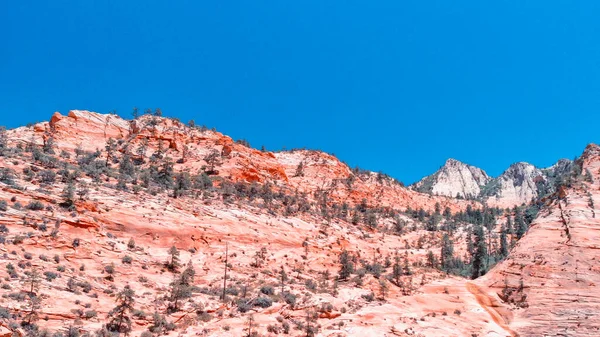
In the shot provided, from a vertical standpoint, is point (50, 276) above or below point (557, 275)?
below

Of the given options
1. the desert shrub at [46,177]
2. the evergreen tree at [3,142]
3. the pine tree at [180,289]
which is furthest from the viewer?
the evergreen tree at [3,142]

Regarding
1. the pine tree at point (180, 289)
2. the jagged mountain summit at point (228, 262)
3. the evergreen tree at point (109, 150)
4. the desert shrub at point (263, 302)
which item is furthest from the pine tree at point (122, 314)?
the evergreen tree at point (109, 150)

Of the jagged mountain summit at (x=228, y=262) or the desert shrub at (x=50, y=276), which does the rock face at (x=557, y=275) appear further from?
the desert shrub at (x=50, y=276)

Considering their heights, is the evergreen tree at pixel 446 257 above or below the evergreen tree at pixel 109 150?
below

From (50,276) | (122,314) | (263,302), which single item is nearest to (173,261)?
(263,302)

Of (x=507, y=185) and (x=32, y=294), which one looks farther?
(x=507, y=185)

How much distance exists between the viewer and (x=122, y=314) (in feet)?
83.2

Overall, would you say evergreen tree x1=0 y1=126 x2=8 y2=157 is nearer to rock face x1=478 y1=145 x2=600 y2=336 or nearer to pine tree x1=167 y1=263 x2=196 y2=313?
pine tree x1=167 y1=263 x2=196 y2=313

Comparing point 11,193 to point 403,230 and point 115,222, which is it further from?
point 403,230

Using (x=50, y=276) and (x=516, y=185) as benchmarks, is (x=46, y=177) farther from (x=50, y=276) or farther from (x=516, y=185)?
(x=516, y=185)

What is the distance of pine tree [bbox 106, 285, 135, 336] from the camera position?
24764 mm

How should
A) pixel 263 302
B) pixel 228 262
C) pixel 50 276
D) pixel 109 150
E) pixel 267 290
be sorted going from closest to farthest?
pixel 50 276, pixel 263 302, pixel 267 290, pixel 228 262, pixel 109 150

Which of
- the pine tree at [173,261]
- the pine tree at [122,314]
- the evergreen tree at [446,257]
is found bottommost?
the pine tree at [122,314]

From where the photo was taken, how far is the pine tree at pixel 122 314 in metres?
24.8
